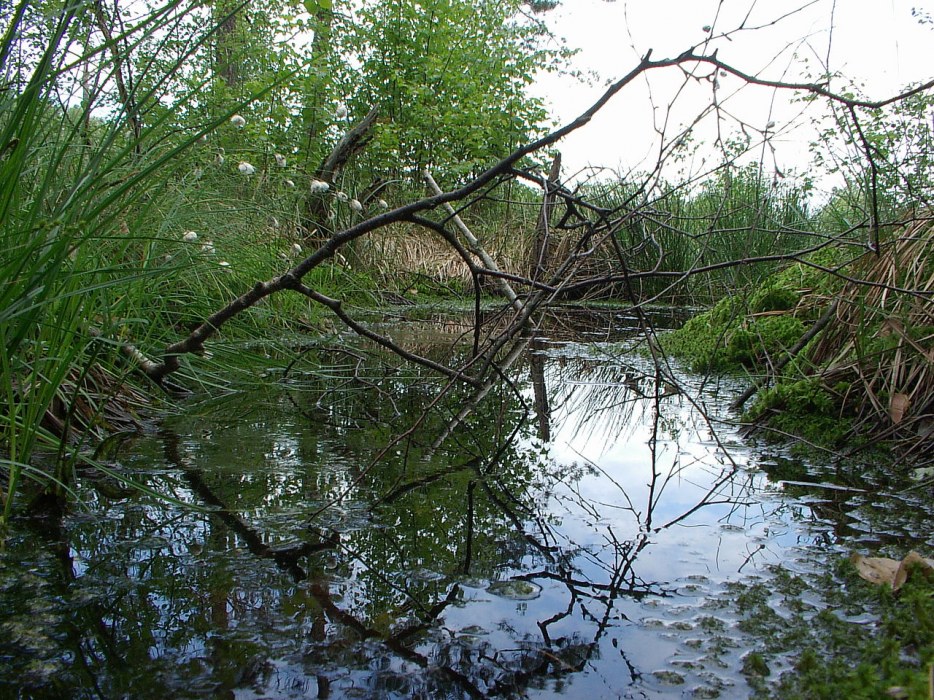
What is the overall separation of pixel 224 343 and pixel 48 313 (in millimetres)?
1491

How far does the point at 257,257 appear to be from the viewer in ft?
11.9

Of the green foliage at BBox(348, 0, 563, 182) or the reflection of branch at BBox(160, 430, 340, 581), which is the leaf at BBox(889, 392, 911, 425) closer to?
the reflection of branch at BBox(160, 430, 340, 581)

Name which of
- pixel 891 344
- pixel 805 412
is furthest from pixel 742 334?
pixel 891 344

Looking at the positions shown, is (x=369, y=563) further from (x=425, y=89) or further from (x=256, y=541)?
(x=425, y=89)

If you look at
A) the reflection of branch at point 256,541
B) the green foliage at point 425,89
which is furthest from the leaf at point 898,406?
the green foliage at point 425,89

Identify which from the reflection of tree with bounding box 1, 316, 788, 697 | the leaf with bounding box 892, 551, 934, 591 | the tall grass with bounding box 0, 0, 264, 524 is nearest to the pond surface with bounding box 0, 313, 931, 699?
the reflection of tree with bounding box 1, 316, 788, 697

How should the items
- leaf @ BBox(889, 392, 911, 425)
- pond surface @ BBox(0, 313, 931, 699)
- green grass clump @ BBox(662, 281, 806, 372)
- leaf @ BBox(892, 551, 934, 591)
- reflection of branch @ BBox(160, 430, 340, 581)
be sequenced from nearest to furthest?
pond surface @ BBox(0, 313, 931, 699)
leaf @ BBox(892, 551, 934, 591)
reflection of branch @ BBox(160, 430, 340, 581)
leaf @ BBox(889, 392, 911, 425)
green grass clump @ BBox(662, 281, 806, 372)

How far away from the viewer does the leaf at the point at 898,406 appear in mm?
2338

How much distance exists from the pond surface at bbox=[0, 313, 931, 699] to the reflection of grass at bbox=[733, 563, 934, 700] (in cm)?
3

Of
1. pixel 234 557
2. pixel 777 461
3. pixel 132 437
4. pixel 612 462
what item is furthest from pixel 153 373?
pixel 777 461

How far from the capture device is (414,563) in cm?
160

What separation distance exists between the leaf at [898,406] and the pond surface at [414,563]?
13.1 inches

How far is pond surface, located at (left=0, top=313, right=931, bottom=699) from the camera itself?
1.19m

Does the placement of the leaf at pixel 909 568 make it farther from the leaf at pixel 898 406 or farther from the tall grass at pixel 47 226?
the tall grass at pixel 47 226
